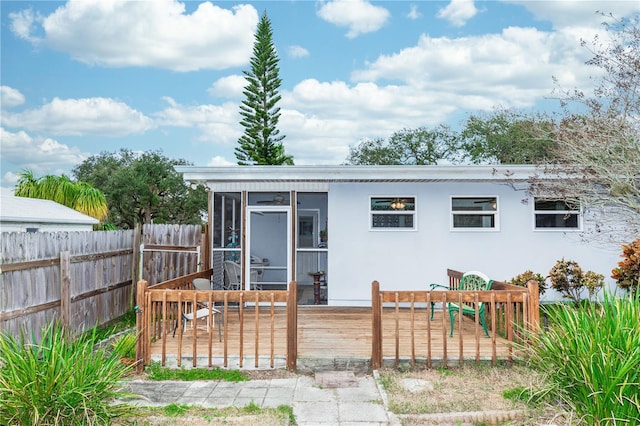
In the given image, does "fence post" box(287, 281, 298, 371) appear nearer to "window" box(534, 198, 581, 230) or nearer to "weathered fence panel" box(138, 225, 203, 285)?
"weathered fence panel" box(138, 225, 203, 285)

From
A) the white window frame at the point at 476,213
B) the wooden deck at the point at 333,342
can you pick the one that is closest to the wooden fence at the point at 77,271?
the wooden deck at the point at 333,342

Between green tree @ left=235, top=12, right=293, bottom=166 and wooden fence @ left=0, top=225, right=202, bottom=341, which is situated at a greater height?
green tree @ left=235, top=12, right=293, bottom=166

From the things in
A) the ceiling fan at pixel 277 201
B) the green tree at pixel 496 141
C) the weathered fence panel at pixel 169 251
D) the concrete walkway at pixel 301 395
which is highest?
the green tree at pixel 496 141

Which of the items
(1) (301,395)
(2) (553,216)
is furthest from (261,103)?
(1) (301,395)

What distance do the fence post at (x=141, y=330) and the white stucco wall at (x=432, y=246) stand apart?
4.18m

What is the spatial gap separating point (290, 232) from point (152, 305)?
384 centimetres

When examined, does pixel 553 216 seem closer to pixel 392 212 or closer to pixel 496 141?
pixel 392 212

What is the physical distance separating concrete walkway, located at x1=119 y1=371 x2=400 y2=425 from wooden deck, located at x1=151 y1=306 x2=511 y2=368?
41cm

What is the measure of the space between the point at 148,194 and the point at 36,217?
10809 mm

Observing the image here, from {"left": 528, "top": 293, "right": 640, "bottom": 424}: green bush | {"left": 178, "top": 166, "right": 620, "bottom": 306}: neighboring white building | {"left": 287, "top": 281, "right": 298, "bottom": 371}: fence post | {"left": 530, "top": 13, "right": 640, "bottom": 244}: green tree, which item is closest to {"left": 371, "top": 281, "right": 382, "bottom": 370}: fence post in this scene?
{"left": 287, "top": 281, "right": 298, "bottom": 371}: fence post

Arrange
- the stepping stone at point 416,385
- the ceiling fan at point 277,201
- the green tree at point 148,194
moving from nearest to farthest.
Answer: the stepping stone at point 416,385
the ceiling fan at point 277,201
the green tree at point 148,194

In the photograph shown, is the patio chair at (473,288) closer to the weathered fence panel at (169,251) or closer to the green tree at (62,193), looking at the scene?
the weathered fence panel at (169,251)

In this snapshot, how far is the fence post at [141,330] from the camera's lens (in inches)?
196

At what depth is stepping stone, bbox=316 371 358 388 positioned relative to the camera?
4609mm
